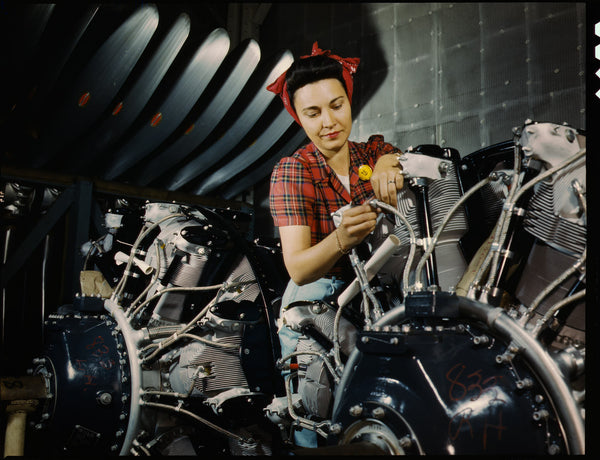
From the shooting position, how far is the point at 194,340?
222 cm

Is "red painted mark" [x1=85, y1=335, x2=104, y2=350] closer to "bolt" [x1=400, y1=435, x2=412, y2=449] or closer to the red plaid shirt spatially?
the red plaid shirt

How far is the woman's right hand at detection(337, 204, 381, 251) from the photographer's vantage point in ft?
5.09

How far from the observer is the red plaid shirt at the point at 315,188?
5.97ft

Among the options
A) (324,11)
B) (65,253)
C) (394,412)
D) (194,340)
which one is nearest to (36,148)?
(65,253)

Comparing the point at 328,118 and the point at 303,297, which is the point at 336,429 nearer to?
the point at 303,297

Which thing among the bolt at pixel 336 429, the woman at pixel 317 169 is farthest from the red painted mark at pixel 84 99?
the bolt at pixel 336 429

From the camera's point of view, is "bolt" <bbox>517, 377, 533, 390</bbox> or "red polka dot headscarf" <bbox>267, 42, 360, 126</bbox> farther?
"red polka dot headscarf" <bbox>267, 42, 360, 126</bbox>

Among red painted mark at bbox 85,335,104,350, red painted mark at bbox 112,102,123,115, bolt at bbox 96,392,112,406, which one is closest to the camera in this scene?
bolt at bbox 96,392,112,406

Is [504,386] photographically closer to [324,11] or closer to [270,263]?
[270,263]

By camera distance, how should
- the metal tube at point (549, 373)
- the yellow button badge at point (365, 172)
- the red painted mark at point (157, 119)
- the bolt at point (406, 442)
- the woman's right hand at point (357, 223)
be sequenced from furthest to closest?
1. the red painted mark at point (157, 119)
2. the yellow button badge at point (365, 172)
3. the woman's right hand at point (357, 223)
4. the bolt at point (406, 442)
5. the metal tube at point (549, 373)

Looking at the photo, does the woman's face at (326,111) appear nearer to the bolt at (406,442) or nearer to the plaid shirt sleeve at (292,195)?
the plaid shirt sleeve at (292,195)

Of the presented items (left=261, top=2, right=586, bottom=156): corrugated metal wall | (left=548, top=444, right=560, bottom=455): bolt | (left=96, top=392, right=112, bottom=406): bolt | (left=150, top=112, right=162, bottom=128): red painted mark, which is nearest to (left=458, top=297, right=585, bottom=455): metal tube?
(left=548, top=444, right=560, bottom=455): bolt

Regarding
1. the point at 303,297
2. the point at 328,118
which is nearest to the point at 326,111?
the point at 328,118

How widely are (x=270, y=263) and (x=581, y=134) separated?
1.25m
